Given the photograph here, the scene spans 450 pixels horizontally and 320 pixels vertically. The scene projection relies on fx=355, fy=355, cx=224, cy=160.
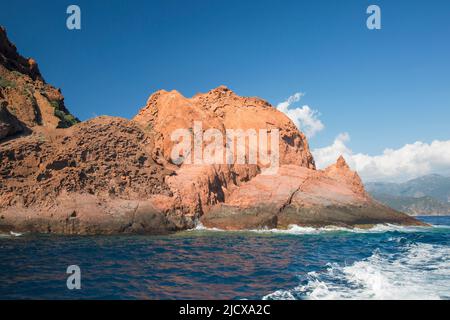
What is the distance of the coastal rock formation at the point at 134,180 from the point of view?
89.5ft

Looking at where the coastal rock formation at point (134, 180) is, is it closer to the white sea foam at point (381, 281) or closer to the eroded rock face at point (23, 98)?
the eroded rock face at point (23, 98)

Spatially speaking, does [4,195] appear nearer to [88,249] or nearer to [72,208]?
[72,208]

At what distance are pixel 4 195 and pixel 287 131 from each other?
32.7 meters

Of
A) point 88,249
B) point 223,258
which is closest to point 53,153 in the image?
point 88,249

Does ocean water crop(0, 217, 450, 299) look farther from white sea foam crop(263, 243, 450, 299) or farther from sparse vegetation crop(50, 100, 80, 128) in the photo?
sparse vegetation crop(50, 100, 80, 128)

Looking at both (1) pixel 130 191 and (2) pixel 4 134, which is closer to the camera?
(2) pixel 4 134

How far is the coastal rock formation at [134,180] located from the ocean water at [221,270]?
21.3 feet

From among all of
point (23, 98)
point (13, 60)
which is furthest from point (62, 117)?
point (13, 60)

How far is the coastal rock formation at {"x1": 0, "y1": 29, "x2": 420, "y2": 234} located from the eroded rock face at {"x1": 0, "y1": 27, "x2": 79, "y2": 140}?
0.13 meters

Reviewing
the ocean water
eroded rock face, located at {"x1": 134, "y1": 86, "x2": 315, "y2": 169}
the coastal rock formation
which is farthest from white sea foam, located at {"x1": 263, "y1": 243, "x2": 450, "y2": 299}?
eroded rock face, located at {"x1": 134, "y1": 86, "x2": 315, "y2": 169}

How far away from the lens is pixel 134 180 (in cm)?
3158

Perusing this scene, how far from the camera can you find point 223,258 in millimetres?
16328

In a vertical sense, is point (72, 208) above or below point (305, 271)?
above

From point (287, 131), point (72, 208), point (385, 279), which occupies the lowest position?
point (385, 279)
